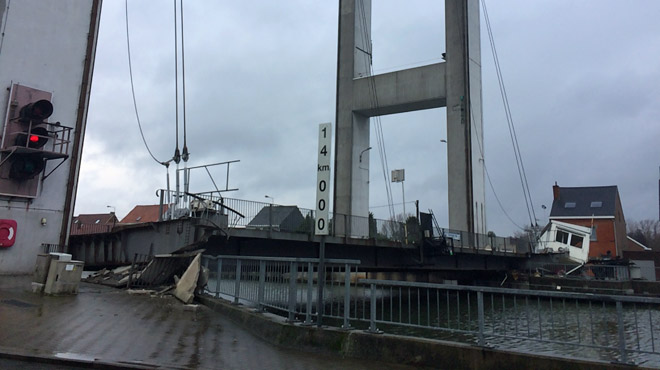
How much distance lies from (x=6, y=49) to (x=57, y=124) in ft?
10.4

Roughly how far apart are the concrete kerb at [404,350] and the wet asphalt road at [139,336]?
0.23 metres

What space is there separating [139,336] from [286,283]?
2.77 meters

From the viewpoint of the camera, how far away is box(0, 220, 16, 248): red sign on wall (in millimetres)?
16156

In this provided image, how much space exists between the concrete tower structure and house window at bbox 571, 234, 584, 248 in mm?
12883

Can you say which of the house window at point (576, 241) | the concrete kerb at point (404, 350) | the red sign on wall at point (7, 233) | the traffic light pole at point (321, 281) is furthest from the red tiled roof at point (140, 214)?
the traffic light pole at point (321, 281)

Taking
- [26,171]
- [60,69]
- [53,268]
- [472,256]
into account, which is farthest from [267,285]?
[472,256]

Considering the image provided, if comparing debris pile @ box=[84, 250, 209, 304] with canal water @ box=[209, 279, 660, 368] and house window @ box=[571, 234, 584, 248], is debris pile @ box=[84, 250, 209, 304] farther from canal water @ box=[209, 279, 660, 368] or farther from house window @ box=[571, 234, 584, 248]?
house window @ box=[571, 234, 584, 248]

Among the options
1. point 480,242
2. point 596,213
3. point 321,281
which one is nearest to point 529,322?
point 321,281

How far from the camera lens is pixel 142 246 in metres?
17.1

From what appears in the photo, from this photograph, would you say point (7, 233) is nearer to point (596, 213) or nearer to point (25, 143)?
point (25, 143)

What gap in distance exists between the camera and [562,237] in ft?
144

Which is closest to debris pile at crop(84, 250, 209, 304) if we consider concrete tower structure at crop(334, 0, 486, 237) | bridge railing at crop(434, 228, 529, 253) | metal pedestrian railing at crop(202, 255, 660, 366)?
metal pedestrian railing at crop(202, 255, 660, 366)

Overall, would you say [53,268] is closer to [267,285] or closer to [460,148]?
[267,285]

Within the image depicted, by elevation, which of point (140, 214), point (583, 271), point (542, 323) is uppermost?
point (140, 214)
